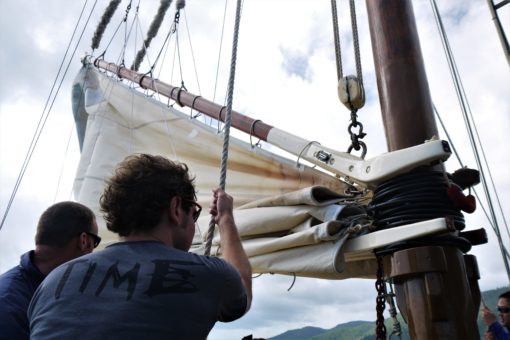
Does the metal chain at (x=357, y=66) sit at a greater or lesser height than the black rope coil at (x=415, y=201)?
greater

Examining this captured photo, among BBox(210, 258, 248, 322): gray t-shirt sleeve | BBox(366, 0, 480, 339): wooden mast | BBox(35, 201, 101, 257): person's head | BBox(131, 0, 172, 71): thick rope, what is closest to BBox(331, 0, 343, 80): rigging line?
BBox(366, 0, 480, 339): wooden mast

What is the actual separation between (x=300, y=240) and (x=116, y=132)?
11.2 feet

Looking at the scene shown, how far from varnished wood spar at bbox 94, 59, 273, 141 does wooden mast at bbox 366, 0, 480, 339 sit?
1119 mm

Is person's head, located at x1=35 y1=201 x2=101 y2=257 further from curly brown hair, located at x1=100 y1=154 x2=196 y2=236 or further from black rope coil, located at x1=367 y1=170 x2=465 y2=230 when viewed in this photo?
black rope coil, located at x1=367 y1=170 x2=465 y2=230

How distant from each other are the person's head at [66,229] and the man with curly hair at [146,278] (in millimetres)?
559

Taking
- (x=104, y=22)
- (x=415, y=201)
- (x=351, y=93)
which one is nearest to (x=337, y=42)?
(x=351, y=93)

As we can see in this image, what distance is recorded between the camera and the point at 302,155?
267 cm

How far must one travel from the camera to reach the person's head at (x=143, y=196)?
3.70 feet

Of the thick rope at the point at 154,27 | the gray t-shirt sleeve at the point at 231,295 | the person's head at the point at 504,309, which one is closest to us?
the gray t-shirt sleeve at the point at 231,295

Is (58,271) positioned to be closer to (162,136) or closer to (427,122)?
(427,122)

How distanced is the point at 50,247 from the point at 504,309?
3194mm

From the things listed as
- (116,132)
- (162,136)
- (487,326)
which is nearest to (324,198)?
(487,326)

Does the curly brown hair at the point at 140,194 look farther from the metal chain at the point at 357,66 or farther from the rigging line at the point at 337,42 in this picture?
the rigging line at the point at 337,42

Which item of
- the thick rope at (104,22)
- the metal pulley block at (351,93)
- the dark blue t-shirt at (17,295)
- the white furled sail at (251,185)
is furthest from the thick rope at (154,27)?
the dark blue t-shirt at (17,295)
